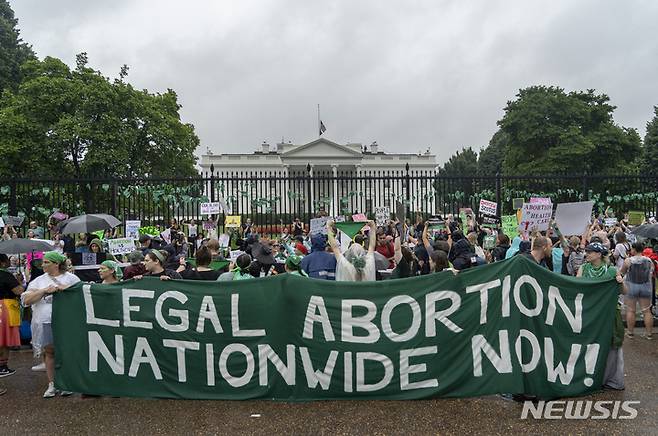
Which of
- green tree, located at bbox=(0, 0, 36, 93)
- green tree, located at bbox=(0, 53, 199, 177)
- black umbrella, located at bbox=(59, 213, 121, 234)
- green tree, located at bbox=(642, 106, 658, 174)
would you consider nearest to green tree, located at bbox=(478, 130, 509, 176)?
green tree, located at bbox=(642, 106, 658, 174)

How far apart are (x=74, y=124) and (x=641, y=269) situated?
84.9ft

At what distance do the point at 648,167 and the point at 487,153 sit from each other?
121 ft

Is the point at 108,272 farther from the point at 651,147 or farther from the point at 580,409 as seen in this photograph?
the point at 651,147

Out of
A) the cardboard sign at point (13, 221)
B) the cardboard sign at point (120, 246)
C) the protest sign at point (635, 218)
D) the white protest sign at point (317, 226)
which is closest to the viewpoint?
the cardboard sign at point (120, 246)

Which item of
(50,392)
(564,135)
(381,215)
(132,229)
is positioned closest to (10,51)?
(132,229)

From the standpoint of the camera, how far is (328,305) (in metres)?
5.42

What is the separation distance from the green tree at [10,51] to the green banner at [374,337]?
30.5 metres

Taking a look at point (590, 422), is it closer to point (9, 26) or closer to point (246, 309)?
point (246, 309)

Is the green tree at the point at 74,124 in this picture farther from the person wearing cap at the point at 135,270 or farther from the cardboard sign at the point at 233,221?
the person wearing cap at the point at 135,270

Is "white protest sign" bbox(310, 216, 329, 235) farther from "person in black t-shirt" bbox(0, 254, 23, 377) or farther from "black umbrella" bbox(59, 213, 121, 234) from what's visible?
"person in black t-shirt" bbox(0, 254, 23, 377)

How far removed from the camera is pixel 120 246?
9875 mm

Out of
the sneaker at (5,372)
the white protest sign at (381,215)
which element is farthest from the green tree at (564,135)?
the sneaker at (5,372)

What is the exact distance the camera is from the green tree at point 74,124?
26.0m

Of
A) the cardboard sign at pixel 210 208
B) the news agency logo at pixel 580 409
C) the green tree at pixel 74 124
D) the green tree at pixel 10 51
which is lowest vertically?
the news agency logo at pixel 580 409
